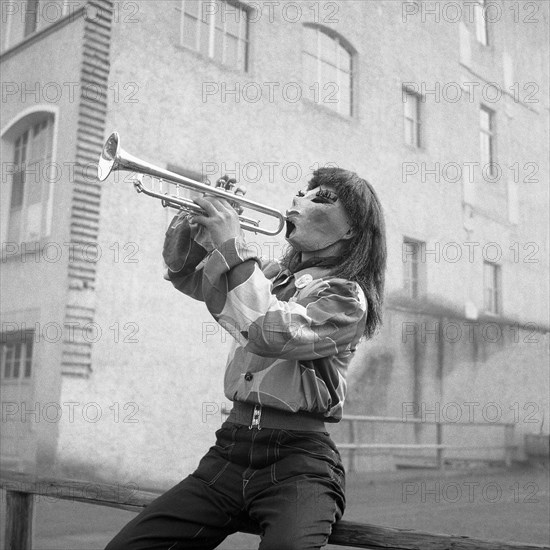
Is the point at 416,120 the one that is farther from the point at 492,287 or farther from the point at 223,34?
the point at 223,34

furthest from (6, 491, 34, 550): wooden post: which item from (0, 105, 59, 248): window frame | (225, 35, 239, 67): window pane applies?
(225, 35, 239, 67): window pane

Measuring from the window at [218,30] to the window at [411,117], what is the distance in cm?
247

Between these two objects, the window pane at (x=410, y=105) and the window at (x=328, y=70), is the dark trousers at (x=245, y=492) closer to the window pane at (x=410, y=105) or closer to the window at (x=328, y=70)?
the window at (x=328, y=70)

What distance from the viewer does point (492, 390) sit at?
9.84 m

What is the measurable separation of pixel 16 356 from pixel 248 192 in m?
2.47

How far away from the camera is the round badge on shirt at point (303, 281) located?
6.51 ft

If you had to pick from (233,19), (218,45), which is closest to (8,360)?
(218,45)

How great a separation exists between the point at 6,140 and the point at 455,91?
5.40 m

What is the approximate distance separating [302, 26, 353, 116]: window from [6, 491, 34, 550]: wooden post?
569 centimetres

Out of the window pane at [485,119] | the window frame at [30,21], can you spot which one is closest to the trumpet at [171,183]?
the window frame at [30,21]

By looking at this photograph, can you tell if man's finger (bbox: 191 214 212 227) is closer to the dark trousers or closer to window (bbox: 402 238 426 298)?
the dark trousers

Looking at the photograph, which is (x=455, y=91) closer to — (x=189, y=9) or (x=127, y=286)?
(x=189, y=9)

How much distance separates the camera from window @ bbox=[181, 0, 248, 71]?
6.92 metres

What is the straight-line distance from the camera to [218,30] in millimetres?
7184
